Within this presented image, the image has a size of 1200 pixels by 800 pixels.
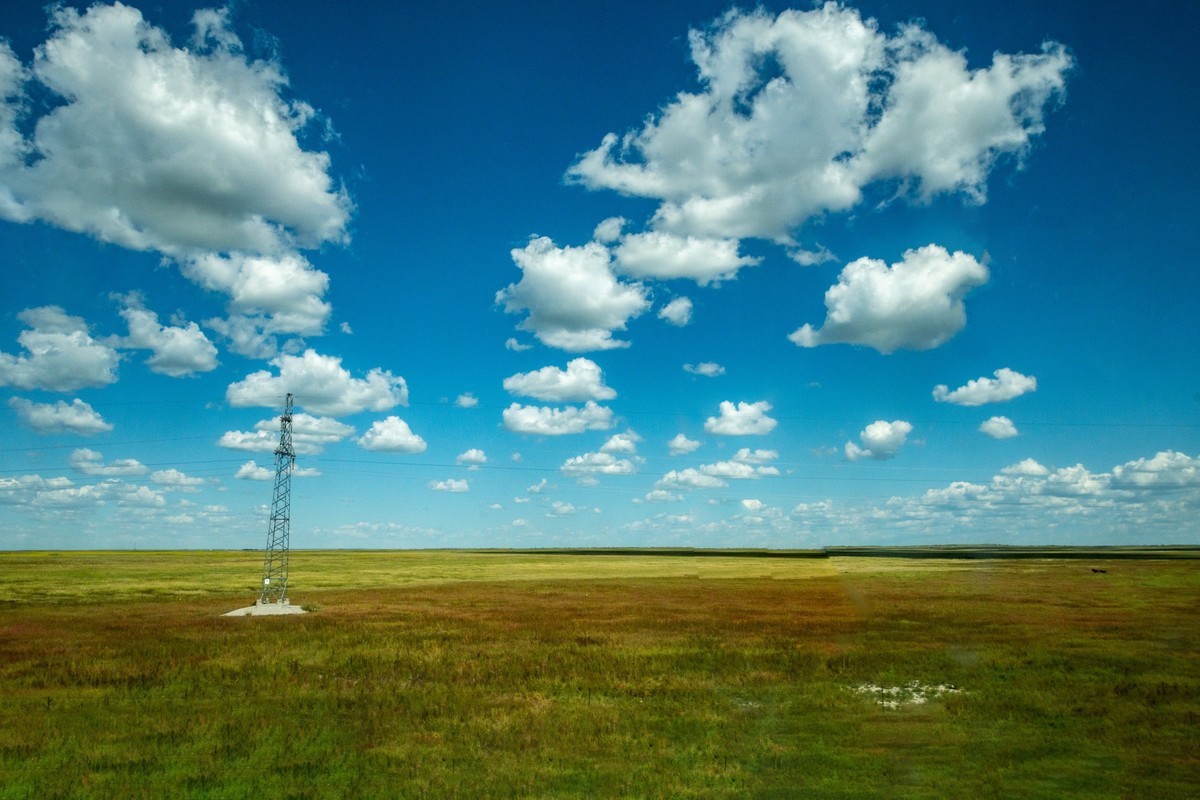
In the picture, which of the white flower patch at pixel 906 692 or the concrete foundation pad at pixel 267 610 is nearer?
the white flower patch at pixel 906 692

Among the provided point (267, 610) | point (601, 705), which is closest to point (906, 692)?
point (601, 705)

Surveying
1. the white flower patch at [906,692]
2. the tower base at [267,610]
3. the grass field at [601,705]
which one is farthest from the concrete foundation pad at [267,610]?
the white flower patch at [906,692]

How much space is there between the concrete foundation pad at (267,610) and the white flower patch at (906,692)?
44427mm

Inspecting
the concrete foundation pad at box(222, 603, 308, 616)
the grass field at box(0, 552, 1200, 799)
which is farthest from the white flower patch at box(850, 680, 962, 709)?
the concrete foundation pad at box(222, 603, 308, 616)

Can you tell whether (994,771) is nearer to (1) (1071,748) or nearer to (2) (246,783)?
(1) (1071,748)

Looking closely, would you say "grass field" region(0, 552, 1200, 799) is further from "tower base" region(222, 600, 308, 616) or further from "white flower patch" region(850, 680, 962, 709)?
"tower base" region(222, 600, 308, 616)

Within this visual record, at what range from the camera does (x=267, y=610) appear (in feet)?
188

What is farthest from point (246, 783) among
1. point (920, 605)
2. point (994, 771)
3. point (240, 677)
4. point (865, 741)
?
point (920, 605)

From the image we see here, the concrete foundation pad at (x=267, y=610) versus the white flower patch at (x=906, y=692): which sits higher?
the white flower patch at (x=906, y=692)

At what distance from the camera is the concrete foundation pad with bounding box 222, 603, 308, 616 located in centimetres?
5647

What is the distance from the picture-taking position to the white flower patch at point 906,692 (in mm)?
27578

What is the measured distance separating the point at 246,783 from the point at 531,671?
16.0m

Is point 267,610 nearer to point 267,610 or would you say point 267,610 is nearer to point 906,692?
point 267,610

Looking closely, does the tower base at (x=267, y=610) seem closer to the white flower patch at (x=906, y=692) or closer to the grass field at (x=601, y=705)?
the grass field at (x=601, y=705)
